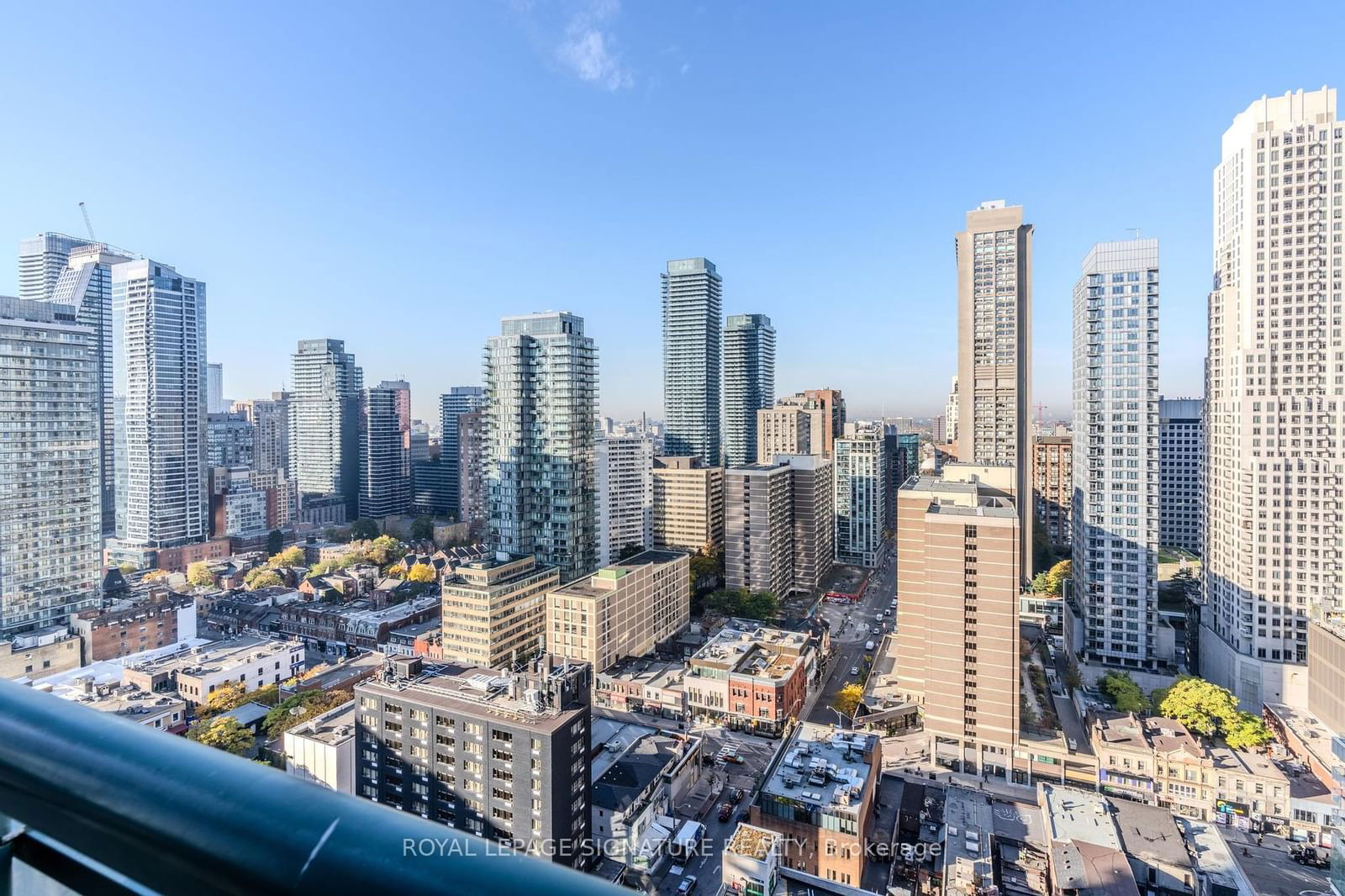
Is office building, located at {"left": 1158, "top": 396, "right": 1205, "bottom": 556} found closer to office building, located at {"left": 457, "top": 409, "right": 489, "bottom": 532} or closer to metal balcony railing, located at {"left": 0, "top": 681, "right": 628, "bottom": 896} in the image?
office building, located at {"left": 457, "top": 409, "right": 489, "bottom": 532}

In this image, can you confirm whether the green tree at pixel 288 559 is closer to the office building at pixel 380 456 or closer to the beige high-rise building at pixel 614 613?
the office building at pixel 380 456

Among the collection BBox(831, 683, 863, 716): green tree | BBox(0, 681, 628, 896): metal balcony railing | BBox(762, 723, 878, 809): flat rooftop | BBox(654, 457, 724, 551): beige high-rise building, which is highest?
BBox(0, 681, 628, 896): metal balcony railing

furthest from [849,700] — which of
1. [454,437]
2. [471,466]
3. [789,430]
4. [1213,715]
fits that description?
[454,437]

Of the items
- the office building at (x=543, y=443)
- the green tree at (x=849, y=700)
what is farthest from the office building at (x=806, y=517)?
the green tree at (x=849, y=700)

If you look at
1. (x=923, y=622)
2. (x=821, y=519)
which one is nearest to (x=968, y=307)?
(x=821, y=519)

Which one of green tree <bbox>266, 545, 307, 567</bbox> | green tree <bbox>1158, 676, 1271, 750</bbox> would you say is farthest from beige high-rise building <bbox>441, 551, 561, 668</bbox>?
green tree <bbox>1158, 676, 1271, 750</bbox>

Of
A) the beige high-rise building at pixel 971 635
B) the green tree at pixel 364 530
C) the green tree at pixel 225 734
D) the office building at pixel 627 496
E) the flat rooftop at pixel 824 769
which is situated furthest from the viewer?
the green tree at pixel 364 530

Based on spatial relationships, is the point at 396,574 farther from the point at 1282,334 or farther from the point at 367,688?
the point at 1282,334
